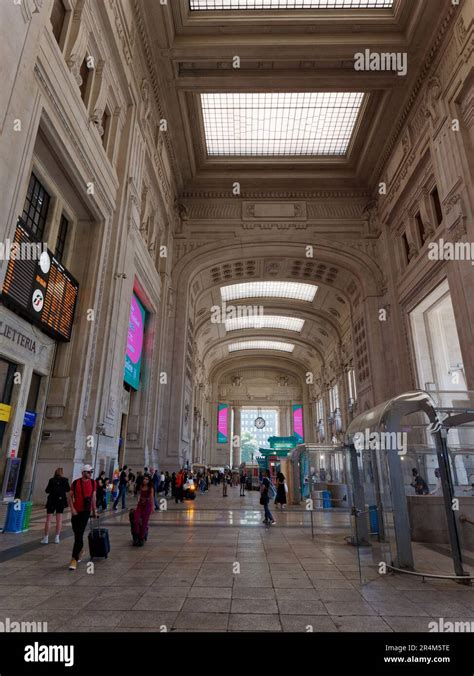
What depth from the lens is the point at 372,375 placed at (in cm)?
2059

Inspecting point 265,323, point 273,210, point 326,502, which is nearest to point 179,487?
point 326,502

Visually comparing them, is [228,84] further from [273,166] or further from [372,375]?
[372,375]

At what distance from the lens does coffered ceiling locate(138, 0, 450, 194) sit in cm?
1569

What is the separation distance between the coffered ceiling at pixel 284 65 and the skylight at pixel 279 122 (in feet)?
0.18

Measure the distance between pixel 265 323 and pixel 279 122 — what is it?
20406 mm

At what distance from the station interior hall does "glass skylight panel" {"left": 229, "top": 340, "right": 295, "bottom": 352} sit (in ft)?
39.6

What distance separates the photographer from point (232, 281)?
2683 cm

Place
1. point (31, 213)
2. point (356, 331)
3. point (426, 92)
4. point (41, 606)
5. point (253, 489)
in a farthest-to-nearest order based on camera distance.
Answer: point (253, 489), point (356, 331), point (426, 92), point (31, 213), point (41, 606)

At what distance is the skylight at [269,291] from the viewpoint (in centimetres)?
3023

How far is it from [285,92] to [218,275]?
10784 millimetres

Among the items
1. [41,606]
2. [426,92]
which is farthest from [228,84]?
Answer: [41,606]

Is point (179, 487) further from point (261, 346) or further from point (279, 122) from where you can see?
point (261, 346)

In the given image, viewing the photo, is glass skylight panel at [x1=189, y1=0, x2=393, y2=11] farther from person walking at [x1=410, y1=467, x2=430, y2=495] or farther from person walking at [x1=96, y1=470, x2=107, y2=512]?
person walking at [x1=96, y1=470, x2=107, y2=512]
